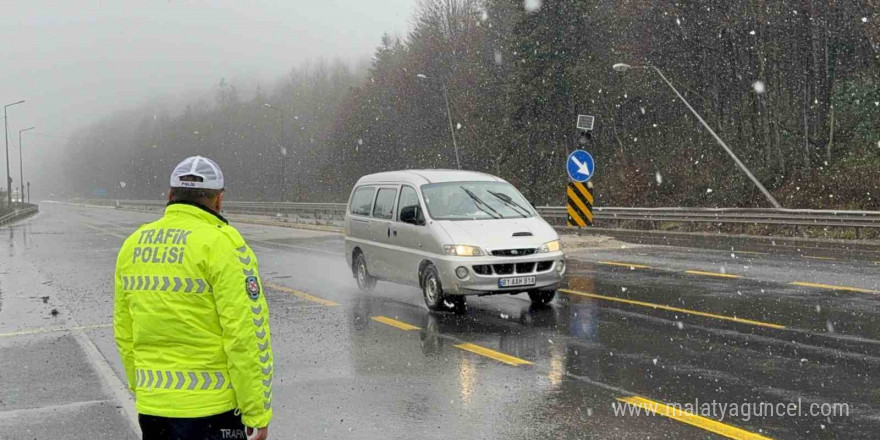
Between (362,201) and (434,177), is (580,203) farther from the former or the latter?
(434,177)

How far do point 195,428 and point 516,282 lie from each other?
726 centimetres

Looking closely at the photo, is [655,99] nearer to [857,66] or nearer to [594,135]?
[594,135]

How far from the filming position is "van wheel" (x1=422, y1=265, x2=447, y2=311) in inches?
414

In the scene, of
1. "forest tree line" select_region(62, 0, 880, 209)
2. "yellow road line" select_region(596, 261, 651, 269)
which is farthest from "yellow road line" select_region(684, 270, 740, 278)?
"forest tree line" select_region(62, 0, 880, 209)

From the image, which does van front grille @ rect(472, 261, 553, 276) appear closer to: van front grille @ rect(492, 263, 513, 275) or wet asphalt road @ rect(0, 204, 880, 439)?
van front grille @ rect(492, 263, 513, 275)

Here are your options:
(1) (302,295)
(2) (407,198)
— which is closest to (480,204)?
(2) (407,198)

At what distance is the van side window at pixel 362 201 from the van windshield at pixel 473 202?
1551mm

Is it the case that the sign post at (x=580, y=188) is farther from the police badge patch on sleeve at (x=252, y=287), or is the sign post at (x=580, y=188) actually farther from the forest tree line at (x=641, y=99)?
the police badge patch on sleeve at (x=252, y=287)

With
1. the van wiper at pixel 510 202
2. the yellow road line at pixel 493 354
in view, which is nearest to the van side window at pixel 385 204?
the van wiper at pixel 510 202

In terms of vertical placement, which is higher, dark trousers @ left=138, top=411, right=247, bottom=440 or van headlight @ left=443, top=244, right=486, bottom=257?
dark trousers @ left=138, top=411, right=247, bottom=440

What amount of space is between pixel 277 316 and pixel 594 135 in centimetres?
3719

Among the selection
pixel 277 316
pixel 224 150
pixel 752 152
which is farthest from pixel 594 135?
pixel 224 150

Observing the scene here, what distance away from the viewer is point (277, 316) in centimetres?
1089

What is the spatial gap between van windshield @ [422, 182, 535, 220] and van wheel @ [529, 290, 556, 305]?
1046 mm
